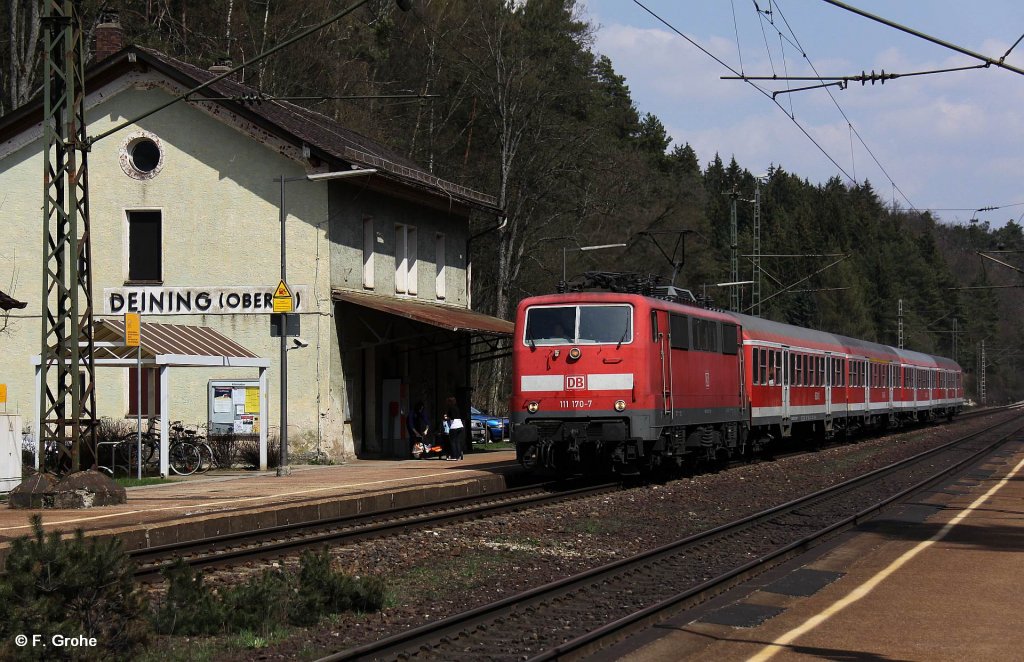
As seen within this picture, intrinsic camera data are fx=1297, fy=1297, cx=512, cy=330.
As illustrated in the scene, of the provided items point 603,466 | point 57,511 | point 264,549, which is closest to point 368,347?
point 603,466

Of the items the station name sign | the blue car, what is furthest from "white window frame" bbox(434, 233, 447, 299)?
the station name sign

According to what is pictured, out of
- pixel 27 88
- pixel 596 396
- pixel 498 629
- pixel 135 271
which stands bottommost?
pixel 498 629

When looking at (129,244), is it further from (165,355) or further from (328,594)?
(328,594)

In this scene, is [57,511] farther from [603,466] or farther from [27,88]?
[27,88]

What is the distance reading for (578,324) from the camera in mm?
21438

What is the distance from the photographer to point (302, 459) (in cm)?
2844

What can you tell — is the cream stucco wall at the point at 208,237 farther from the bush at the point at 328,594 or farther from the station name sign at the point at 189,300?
the bush at the point at 328,594

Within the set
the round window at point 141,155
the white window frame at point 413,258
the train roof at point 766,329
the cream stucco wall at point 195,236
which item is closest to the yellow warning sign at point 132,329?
the cream stucco wall at point 195,236

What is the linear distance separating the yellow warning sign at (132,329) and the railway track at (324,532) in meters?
6.20

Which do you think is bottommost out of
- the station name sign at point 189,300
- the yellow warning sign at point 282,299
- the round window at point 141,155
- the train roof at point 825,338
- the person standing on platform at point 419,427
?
the person standing on platform at point 419,427

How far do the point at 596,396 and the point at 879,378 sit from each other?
2603 centimetres

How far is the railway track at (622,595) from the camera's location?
29.4ft

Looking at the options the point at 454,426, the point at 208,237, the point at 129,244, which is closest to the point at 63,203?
the point at 208,237

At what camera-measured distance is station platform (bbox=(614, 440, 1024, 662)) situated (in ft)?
28.3
